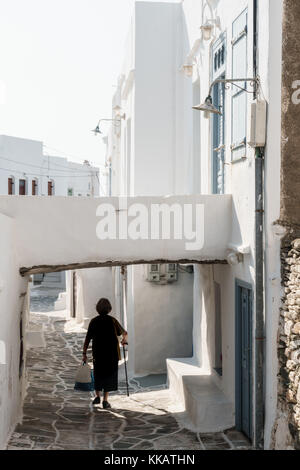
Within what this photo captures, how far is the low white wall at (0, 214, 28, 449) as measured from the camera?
727 centimetres

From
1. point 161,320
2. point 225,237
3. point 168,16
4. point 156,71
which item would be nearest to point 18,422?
point 225,237

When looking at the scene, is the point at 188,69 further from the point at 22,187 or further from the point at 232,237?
the point at 22,187

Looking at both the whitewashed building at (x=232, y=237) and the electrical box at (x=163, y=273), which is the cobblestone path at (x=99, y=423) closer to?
the whitewashed building at (x=232, y=237)

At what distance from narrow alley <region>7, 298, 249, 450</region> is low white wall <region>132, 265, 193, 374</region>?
1.94ft

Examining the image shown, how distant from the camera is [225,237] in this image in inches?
350

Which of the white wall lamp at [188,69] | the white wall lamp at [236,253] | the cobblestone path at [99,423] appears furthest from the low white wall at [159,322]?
the white wall lamp at [236,253]

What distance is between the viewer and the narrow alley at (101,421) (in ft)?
26.4

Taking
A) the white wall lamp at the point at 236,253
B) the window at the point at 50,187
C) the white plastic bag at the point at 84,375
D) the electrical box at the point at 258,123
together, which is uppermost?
the window at the point at 50,187

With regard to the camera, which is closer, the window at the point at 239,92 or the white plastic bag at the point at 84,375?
the window at the point at 239,92

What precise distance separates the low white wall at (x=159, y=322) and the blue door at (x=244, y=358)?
19.0ft

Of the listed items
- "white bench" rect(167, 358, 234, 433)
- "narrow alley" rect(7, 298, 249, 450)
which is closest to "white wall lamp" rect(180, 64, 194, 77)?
"white bench" rect(167, 358, 234, 433)

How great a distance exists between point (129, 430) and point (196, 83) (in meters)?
6.56

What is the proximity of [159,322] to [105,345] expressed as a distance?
4660mm

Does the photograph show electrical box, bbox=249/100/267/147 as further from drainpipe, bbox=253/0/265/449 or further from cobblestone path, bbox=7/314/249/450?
cobblestone path, bbox=7/314/249/450
